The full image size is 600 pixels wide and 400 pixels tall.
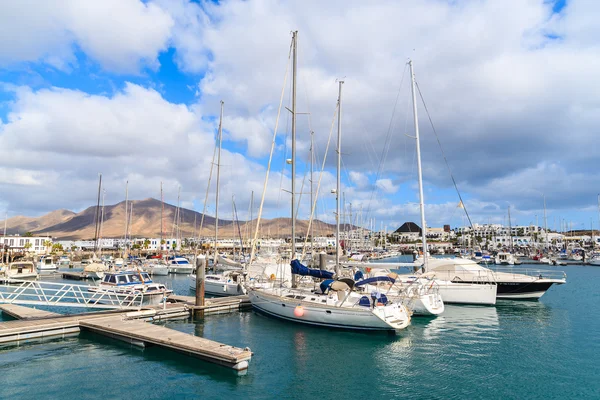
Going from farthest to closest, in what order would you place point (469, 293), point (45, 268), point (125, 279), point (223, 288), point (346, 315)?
point (45, 268) → point (223, 288) → point (125, 279) → point (469, 293) → point (346, 315)

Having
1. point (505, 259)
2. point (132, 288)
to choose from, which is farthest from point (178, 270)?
point (505, 259)

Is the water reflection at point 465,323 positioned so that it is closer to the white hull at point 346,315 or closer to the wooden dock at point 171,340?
the white hull at point 346,315

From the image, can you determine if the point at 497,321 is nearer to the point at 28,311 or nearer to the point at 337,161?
the point at 337,161

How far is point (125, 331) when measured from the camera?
22562mm

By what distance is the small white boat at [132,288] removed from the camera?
33969 mm

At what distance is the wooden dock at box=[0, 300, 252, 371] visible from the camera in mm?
18484

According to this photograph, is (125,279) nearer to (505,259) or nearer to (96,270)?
(96,270)

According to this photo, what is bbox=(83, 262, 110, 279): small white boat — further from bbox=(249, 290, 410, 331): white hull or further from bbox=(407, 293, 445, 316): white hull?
bbox=(407, 293, 445, 316): white hull

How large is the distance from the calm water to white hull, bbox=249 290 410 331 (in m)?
0.64

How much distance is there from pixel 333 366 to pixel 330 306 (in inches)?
280

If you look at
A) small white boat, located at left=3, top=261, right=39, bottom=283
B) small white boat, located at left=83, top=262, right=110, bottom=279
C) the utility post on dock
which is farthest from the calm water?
small white boat, located at left=3, top=261, right=39, bottom=283

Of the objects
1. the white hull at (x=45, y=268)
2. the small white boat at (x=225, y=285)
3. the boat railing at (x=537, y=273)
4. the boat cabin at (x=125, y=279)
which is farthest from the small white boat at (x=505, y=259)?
the white hull at (x=45, y=268)

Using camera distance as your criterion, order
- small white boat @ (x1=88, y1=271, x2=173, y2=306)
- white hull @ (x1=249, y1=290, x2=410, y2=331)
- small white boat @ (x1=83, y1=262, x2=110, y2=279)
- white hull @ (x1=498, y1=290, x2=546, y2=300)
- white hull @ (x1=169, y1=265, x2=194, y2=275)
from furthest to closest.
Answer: white hull @ (x1=169, y1=265, x2=194, y2=275) < small white boat @ (x1=83, y1=262, x2=110, y2=279) < white hull @ (x1=498, y1=290, x2=546, y2=300) < small white boat @ (x1=88, y1=271, x2=173, y2=306) < white hull @ (x1=249, y1=290, x2=410, y2=331)

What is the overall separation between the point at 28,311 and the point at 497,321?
111 feet
